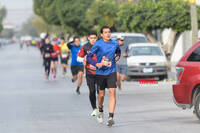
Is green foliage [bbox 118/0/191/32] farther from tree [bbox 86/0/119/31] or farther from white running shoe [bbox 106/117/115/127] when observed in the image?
white running shoe [bbox 106/117/115/127]

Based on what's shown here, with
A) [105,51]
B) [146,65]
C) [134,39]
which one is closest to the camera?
[105,51]

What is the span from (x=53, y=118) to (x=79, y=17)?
150 feet

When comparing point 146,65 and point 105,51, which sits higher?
point 105,51

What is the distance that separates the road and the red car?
40 cm

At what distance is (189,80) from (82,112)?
307cm

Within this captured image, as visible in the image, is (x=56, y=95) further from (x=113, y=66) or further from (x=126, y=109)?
(x=113, y=66)

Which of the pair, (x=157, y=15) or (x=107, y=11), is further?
(x=107, y=11)

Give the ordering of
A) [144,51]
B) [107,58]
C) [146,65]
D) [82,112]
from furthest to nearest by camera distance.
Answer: [144,51], [146,65], [82,112], [107,58]

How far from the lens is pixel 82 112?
12602mm

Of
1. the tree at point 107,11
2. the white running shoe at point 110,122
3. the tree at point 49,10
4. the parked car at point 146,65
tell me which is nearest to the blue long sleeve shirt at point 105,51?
the white running shoe at point 110,122

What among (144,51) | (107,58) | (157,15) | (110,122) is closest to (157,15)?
(157,15)

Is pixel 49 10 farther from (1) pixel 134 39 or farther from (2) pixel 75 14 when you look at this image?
(1) pixel 134 39

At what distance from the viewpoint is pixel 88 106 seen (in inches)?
541

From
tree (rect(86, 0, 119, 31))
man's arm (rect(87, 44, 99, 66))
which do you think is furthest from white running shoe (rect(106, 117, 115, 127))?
tree (rect(86, 0, 119, 31))
